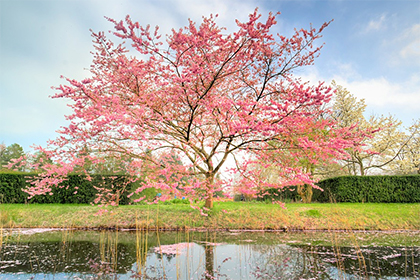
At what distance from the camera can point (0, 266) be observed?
431cm

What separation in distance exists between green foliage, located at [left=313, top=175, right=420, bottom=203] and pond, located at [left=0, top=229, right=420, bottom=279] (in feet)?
24.7

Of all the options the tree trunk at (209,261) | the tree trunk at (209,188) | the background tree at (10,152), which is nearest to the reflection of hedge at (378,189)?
the tree trunk at (209,188)

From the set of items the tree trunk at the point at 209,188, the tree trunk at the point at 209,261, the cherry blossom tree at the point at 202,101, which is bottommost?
the tree trunk at the point at 209,261

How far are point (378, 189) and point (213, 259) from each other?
1297cm

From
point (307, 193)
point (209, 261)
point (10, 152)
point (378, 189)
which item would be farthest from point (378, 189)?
point (10, 152)

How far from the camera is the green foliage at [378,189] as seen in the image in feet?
44.8

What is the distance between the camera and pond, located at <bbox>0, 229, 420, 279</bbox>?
387 cm

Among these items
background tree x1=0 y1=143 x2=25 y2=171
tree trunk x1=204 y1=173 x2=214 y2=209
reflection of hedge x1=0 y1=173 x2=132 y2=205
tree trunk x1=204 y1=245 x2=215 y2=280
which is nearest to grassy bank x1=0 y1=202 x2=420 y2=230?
tree trunk x1=204 y1=173 x2=214 y2=209

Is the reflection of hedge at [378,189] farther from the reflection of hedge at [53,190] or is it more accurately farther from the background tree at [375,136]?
the reflection of hedge at [53,190]

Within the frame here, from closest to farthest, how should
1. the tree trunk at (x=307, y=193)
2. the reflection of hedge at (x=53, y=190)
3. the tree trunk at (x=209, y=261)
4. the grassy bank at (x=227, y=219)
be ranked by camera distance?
the tree trunk at (x=209, y=261) < the grassy bank at (x=227, y=219) < the reflection of hedge at (x=53, y=190) < the tree trunk at (x=307, y=193)

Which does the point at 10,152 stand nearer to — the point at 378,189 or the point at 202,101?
the point at 202,101

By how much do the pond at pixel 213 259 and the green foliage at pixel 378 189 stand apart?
297 inches

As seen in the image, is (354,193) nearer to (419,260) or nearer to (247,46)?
(419,260)

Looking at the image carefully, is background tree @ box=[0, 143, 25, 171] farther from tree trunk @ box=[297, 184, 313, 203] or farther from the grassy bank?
tree trunk @ box=[297, 184, 313, 203]
